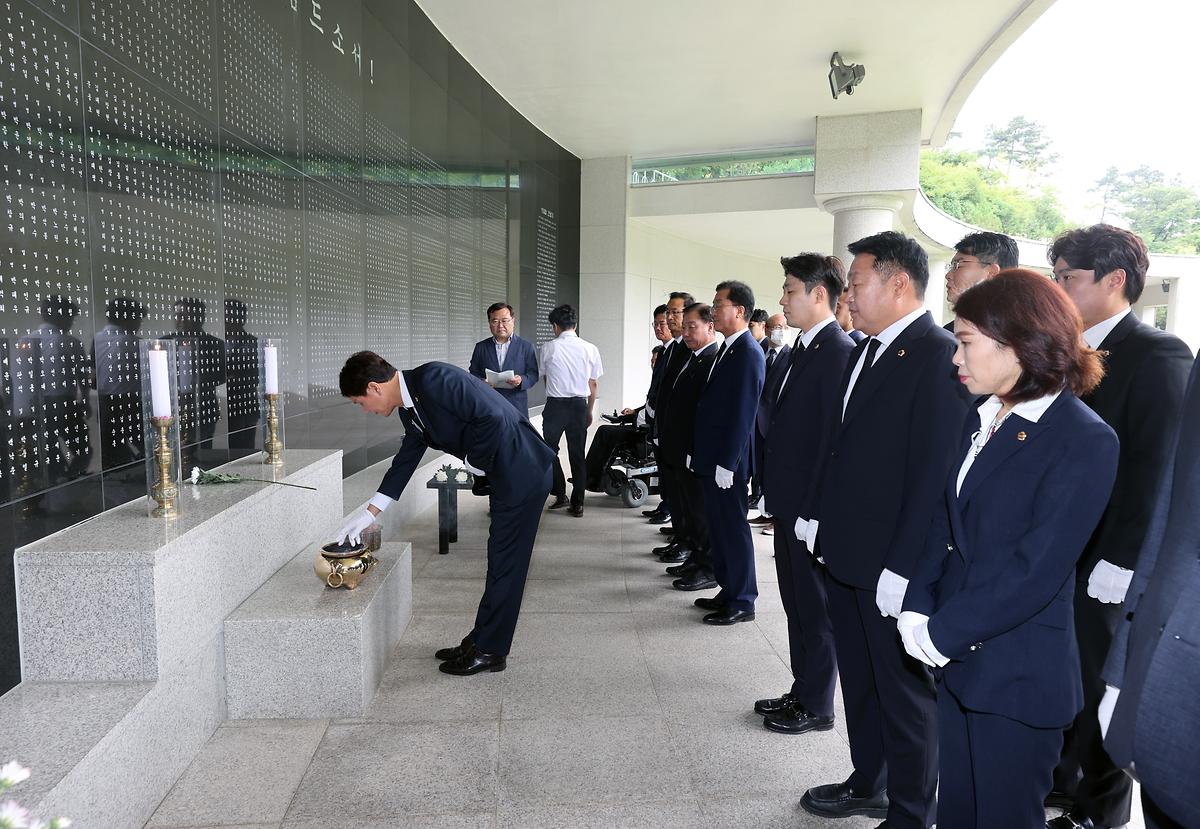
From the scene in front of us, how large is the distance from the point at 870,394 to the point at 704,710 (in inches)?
59.7

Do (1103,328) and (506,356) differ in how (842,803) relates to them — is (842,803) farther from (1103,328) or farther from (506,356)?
(506,356)

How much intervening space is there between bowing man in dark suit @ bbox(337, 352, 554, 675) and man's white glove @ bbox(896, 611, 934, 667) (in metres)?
1.76

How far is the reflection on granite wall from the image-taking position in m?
2.30

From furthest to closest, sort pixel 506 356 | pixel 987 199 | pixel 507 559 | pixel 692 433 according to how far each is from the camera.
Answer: pixel 987 199
pixel 506 356
pixel 692 433
pixel 507 559

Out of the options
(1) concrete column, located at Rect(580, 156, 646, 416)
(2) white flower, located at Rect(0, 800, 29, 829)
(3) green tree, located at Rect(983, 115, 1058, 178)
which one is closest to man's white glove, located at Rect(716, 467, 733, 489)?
(2) white flower, located at Rect(0, 800, 29, 829)

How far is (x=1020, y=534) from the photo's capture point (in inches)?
57.3

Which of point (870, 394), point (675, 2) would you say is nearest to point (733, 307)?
point (870, 394)

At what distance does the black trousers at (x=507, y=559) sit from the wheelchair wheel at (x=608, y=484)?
3425 mm

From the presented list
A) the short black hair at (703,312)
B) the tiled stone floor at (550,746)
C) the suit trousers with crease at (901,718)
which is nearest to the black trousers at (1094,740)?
the suit trousers with crease at (901,718)

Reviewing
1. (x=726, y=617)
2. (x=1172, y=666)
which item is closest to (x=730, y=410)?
(x=726, y=617)

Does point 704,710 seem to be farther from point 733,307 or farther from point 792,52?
point 792,52

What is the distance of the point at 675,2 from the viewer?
6473 millimetres

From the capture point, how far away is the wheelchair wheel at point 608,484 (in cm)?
666

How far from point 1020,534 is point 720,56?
24.2ft
